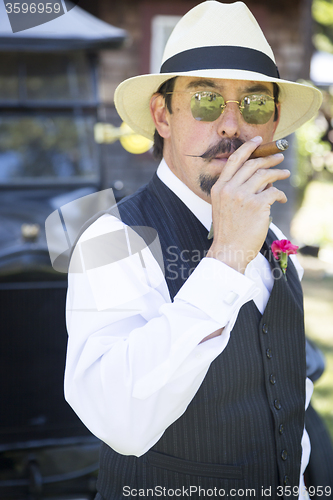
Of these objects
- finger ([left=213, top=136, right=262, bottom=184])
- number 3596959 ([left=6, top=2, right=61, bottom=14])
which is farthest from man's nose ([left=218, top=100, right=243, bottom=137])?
number 3596959 ([left=6, top=2, right=61, bottom=14])

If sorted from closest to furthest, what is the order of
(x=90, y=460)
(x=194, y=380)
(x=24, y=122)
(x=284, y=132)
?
(x=194, y=380) < (x=284, y=132) < (x=90, y=460) < (x=24, y=122)

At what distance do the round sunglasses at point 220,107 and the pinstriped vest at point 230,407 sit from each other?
254 millimetres

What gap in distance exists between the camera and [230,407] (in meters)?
1.30

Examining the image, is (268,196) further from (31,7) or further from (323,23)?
(323,23)

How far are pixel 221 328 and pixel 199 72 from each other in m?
0.77

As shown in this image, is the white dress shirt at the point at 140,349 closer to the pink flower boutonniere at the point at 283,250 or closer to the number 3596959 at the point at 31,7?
the pink flower boutonniere at the point at 283,250

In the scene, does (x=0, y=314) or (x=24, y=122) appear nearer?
(x=0, y=314)

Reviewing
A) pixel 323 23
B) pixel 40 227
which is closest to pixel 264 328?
pixel 40 227

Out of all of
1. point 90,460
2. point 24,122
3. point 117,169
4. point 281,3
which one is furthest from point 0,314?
point 281,3

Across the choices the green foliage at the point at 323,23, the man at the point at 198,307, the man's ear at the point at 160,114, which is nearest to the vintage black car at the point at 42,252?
the man's ear at the point at 160,114

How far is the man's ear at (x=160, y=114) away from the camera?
164 cm

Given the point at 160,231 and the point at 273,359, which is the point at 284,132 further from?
the point at 273,359

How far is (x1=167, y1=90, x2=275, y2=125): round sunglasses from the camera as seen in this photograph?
4.69ft

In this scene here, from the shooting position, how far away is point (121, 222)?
1344 millimetres
